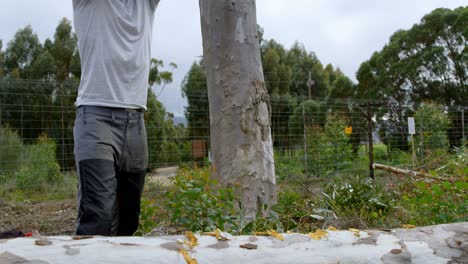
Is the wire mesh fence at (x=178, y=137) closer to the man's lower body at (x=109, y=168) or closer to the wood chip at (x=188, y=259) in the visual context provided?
the man's lower body at (x=109, y=168)

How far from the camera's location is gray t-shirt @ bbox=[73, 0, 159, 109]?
2.31m

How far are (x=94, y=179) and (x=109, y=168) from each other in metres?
0.09

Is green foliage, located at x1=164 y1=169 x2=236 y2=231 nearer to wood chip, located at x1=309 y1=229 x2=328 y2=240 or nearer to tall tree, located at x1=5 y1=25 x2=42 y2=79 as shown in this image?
wood chip, located at x1=309 y1=229 x2=328 y2=240

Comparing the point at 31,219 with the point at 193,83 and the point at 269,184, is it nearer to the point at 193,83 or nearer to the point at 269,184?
the point at 269,184

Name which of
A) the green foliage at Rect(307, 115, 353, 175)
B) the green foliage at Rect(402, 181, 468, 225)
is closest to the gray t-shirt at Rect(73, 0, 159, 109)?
the green foliage at Rect(402, 181, 468, 225)

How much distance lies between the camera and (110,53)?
2324 millimetres

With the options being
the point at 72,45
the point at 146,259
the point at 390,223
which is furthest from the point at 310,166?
the point at 146,259

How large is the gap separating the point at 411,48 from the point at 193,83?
10.9 meters

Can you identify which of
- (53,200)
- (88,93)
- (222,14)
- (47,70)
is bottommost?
(53,200)

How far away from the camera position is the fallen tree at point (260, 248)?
1321 millimetres

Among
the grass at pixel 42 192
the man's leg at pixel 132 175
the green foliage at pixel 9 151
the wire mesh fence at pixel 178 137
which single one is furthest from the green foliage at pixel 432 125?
the man's leg at pixel 132 175

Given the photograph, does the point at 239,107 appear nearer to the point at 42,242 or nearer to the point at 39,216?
the point at 42,242

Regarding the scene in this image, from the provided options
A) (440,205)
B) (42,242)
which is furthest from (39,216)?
(42,242)

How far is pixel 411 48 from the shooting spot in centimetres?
2158
